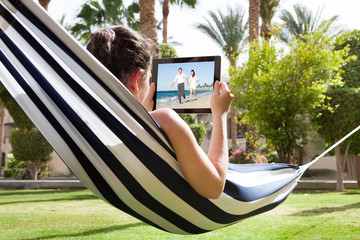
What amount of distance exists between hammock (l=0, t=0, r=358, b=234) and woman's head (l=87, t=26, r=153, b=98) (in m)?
0.13

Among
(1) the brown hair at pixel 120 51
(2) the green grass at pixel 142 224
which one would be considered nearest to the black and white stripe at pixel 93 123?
(1) the brown hair at pixel 120 51

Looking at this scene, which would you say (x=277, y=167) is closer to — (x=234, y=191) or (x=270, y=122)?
(x=234, y=191)

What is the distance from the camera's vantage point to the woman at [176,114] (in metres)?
1.48

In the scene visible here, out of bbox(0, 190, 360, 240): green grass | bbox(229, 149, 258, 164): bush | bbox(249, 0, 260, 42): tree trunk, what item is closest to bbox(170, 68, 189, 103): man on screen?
bbox(0, 190, 360, 240): green grass

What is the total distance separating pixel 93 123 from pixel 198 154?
1.43 ft

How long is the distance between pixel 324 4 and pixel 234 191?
75.2 ft

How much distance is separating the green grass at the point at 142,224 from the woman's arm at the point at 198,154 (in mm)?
3925

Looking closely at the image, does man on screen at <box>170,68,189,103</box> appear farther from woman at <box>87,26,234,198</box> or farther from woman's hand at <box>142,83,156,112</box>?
woman at <box>87,26,234,198</box>

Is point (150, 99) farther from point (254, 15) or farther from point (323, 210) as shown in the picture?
point (254, 15)

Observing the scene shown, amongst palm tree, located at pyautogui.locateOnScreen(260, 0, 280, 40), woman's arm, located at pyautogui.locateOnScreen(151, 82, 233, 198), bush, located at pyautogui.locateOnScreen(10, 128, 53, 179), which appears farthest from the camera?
palm tree, located at pyautogui.locateOnScreen(260, 0, 280, 40)

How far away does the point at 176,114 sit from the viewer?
1.53 metres

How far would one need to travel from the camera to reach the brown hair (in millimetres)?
1681

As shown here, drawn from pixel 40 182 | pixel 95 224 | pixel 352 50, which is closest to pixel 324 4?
pixel 352 50

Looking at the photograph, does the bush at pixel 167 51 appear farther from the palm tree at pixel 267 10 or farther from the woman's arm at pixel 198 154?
the palm tree at pixel 267 10
